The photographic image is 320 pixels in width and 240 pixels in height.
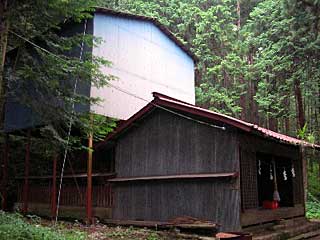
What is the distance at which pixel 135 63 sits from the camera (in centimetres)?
1538

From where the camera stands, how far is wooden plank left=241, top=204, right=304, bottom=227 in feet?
34.4

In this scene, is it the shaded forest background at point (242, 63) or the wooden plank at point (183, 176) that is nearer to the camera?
the wooden plank at point (183, 176)

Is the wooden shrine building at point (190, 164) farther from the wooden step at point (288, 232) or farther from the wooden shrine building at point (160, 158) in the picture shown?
the wooden step at point (288, 232)

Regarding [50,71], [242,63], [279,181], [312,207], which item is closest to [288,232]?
[279,181]

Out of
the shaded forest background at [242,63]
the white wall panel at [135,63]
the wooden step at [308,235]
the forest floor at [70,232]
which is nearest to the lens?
the forest floor at [70,232]

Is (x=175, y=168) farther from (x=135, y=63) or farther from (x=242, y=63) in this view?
(x=242, y=63)

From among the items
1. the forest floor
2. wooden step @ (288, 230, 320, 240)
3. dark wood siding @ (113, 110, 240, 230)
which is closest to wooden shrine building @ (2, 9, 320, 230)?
dark wood siding @ (113, 110, 240, 230)

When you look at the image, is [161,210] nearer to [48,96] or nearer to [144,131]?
[144,131]

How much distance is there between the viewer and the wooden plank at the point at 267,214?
1047 centimetres

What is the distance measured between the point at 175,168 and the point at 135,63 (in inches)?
219

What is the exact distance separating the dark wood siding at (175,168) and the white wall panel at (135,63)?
1965 millimetres

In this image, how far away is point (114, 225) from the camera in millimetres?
12680

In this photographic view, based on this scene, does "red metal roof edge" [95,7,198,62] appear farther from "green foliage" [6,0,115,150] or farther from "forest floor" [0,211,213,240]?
"forest floor" [0,211,213,240]

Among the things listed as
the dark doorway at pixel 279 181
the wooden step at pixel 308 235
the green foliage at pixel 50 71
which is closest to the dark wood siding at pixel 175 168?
the green foliage at pixel 50 71
